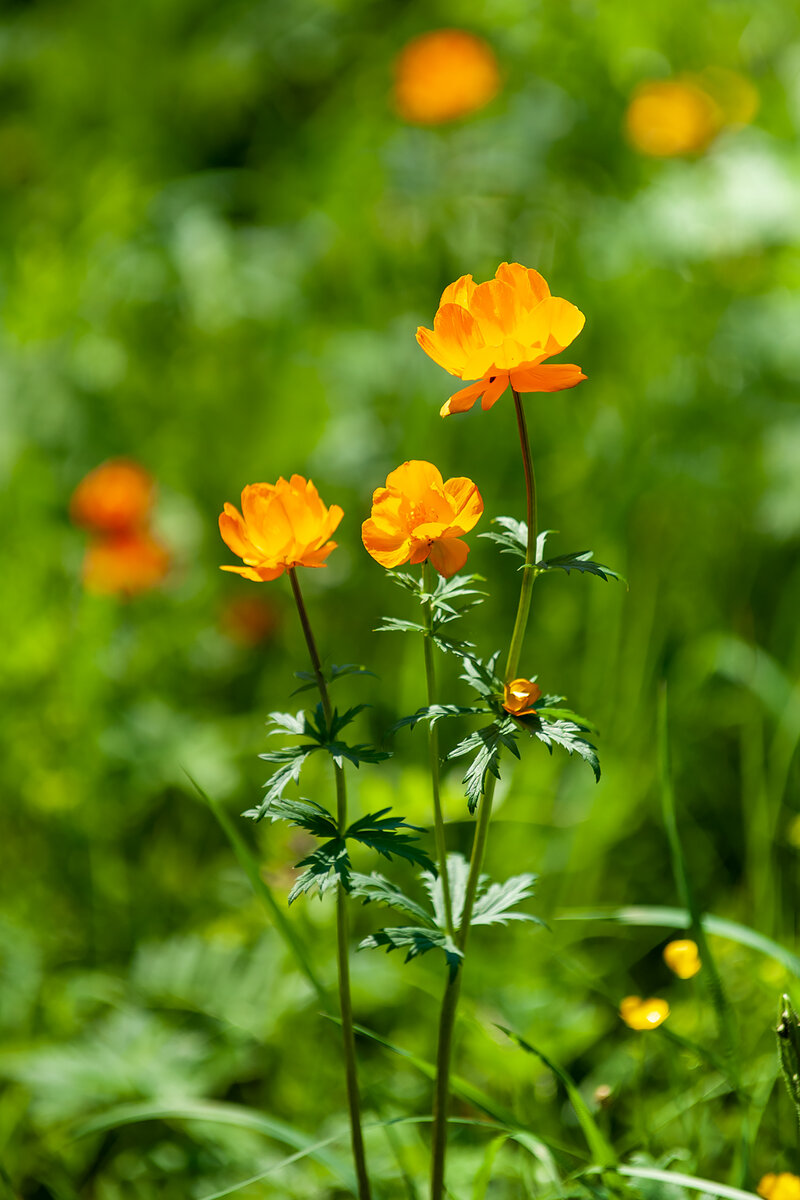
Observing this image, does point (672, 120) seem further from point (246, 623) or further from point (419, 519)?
point (419, 519)

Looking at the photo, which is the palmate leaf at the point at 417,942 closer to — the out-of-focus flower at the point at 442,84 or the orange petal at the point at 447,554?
the orange petal at the point at 447,554

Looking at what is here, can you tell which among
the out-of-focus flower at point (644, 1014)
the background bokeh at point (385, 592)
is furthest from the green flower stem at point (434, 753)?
the background bokeh at point (385, 592)

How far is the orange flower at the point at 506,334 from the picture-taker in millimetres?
685

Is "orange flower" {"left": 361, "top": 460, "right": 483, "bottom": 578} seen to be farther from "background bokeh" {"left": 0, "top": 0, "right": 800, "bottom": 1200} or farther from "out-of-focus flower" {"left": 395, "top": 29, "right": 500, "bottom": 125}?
"out-of-focus flower" {"left": 395, "top": 29, "right": 500, "bottom": 125}

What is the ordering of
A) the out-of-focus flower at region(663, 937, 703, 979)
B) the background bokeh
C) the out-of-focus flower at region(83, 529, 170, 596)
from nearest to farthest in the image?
the out-of-focus flower at region(663, 937, 703, 979) < the background bokeh < the out-of-focus flower at region(83, 529, 170, 596)

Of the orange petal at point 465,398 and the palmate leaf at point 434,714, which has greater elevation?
the orange petal at point 465,398

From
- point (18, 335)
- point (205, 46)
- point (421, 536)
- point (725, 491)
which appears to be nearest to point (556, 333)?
point (421, 536)

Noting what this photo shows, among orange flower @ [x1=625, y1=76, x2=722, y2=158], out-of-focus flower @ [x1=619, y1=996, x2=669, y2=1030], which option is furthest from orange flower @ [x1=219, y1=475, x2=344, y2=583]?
orange flower @ [x1=625, y1=76, x2=722, y2=158]

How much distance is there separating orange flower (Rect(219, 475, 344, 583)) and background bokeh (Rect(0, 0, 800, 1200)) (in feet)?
1.96

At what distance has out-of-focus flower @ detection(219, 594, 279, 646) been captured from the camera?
2053 millimetres

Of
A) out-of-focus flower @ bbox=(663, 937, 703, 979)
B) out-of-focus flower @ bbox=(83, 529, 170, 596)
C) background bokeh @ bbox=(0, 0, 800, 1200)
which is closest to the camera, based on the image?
out-of-focus flower @ bbox=(663, 937, 703, 979)

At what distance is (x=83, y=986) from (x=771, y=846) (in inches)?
39.2

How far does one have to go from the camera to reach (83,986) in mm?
1445

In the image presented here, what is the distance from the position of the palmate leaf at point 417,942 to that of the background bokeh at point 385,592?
0.33 meters
